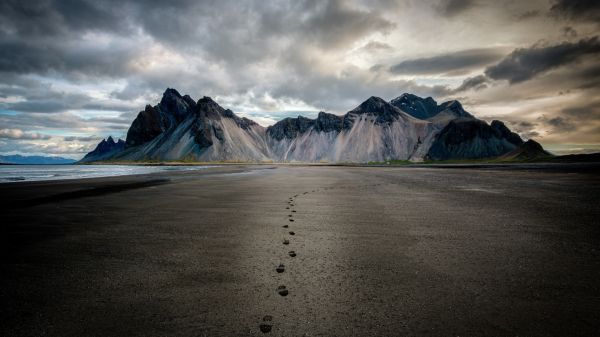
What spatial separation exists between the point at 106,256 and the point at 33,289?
1.72 metres

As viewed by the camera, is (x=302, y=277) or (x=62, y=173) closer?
(x=302, y=277)

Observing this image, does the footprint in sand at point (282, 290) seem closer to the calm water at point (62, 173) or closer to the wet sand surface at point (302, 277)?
the wet sand surface at point (302, 277)

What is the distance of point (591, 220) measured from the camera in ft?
33.1

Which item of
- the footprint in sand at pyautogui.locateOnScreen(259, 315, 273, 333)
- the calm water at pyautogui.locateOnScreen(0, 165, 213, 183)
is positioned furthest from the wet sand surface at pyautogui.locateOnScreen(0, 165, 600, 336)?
the calm water at pyautogui.locateOnScreen(0, 165, 213, 183)

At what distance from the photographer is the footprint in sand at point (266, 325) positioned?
359 centimetres

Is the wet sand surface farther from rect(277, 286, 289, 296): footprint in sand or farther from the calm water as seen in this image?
the calm water

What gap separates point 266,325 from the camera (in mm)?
3656

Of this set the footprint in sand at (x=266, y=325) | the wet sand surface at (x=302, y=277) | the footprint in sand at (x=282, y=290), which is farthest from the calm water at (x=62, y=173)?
the footprint in sand at (x=266, y=325)

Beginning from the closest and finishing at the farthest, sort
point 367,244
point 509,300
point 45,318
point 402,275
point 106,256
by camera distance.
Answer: point 45,318, point 509,300, point 402,275, point 106,256, point 367,244

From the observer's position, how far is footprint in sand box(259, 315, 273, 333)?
11.8 feet

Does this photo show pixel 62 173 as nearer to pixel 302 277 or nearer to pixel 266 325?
pixel 302 277

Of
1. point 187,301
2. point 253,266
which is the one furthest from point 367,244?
point 187,301

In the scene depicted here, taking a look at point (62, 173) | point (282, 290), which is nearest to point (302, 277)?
point (282, 290)

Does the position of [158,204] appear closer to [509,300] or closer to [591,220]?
[509,300]
